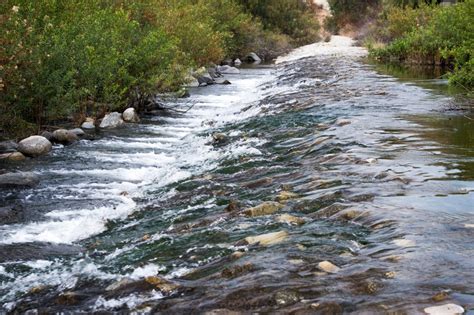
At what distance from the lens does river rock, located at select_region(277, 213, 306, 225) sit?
5.89 m

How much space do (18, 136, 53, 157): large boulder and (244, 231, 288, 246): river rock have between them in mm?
6316

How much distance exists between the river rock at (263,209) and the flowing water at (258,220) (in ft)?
0.28

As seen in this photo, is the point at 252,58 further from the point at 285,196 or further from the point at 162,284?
the point at 162,284

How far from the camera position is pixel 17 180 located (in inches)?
342

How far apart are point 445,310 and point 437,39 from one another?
792 inches

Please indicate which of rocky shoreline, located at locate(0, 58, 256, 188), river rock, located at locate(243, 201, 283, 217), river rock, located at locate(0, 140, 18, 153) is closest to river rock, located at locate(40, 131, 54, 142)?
rocky shoreline, located at locate(0, 58, 256, 188)

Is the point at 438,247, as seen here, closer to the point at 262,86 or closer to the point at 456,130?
the point at 456,130

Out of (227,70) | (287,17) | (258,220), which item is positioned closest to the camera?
(258,220)

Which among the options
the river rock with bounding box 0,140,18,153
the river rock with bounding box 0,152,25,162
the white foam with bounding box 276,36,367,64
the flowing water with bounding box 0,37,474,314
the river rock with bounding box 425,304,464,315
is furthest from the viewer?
the white foam with bounding box 276,36,367,64

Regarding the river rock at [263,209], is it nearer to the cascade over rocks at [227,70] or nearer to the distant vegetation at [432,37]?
the distant vegetation at [432,37]

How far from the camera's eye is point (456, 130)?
1026cm

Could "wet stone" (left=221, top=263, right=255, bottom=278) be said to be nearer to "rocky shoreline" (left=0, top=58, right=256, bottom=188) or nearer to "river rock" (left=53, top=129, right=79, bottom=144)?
"rocky shoreline" (left=0, top=58, right=256, bottom=188)

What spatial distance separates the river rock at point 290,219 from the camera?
5.89 meters

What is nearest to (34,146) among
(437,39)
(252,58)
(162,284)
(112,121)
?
(112,121)
